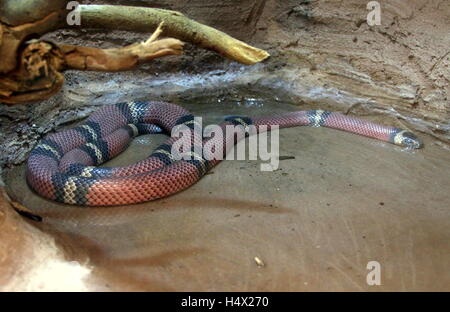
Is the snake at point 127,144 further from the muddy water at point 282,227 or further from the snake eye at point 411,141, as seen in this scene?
the muddy water at point 282,227

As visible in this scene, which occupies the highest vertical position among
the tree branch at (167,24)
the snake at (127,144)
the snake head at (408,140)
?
the tree branch at (167,24)

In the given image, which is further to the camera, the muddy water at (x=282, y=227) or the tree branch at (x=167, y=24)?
the tree branch at (x=167, y=24)

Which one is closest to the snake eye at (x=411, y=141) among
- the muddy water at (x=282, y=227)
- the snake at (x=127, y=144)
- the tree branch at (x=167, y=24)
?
the snake at (x=127, y=144)

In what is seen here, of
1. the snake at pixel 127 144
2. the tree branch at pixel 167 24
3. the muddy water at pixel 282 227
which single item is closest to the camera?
the muddy water at pixel 282 227

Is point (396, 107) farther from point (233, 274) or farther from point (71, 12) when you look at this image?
point (71, 12)

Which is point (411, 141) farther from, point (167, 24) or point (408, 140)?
point (167, 24)

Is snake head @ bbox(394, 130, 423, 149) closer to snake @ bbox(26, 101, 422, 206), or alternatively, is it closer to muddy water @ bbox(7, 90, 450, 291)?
snake @ bbox(26, 101, 422, 206)

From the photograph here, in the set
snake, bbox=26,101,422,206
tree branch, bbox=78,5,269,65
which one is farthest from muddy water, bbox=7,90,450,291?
tree branch, bbox=78,5,269,65

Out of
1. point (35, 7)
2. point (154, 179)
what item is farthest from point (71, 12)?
point (154, 179)
